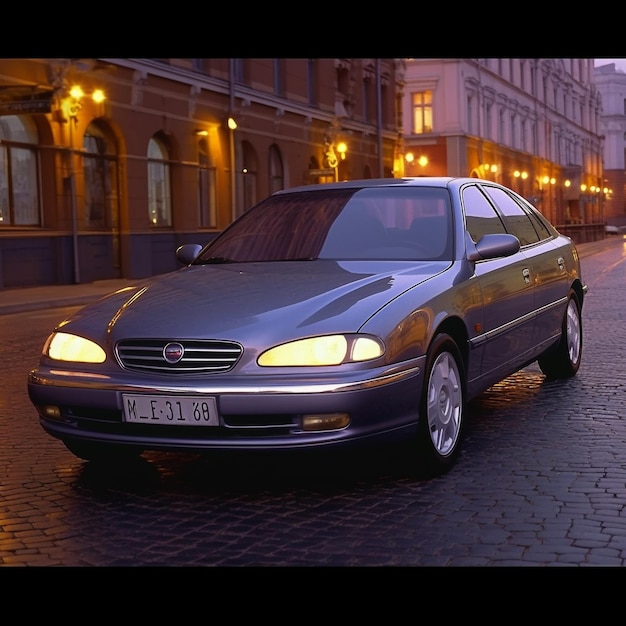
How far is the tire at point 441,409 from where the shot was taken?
5.21 meters

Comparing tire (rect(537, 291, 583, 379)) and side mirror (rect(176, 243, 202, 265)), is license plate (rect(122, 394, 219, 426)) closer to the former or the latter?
side mirror (rect(176, 243, 202, 265))

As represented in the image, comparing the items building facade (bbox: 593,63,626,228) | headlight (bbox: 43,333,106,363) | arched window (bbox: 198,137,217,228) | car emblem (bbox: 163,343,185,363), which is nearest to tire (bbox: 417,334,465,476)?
→ car emblem (bbox: 163,343,185,363)

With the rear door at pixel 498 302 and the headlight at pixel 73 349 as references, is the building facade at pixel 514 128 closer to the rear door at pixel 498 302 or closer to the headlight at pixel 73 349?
the rear door at pixel 498 302

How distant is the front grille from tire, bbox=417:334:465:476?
100cm

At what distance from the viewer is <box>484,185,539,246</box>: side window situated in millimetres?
7242

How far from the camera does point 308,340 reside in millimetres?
4812

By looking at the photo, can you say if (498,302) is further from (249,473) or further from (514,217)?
(249,473)

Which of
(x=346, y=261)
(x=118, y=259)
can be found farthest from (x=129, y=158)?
(x=346, y=261)

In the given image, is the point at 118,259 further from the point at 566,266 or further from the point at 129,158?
the point at 566,266

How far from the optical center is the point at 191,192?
1139 inches

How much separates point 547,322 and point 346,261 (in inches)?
86.1

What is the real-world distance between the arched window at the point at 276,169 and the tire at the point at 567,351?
85.2 feet

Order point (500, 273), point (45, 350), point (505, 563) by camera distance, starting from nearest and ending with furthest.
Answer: point (505, 563) → point (45, 350) → point (500, 273)
